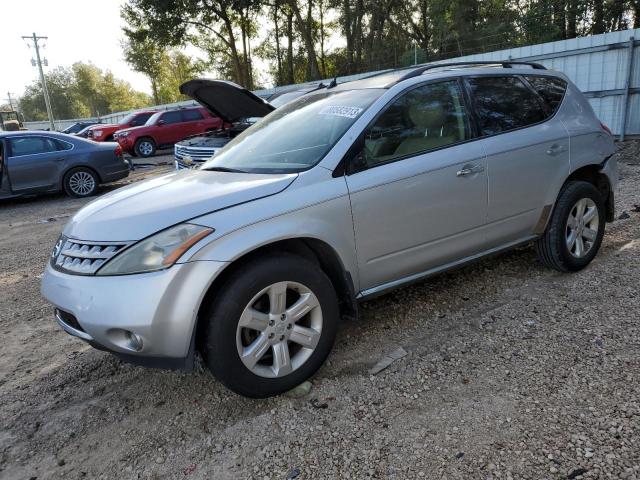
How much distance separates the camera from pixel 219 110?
8.30 m

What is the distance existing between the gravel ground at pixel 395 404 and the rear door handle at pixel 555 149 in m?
1.04

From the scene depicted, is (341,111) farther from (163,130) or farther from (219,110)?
(163,130)

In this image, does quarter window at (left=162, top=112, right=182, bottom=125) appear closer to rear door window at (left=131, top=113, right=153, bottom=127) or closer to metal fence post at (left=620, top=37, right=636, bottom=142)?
rear door window at (left=131, top=113, right=153, bottom=127)

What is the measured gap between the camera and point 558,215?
378cm

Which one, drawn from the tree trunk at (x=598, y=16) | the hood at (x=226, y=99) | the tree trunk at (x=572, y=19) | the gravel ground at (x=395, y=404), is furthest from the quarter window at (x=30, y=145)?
the tree trunk at (x=598, y=16)

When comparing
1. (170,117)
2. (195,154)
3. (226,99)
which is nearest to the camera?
(195,154)

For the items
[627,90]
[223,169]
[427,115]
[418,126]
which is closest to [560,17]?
[627,90]

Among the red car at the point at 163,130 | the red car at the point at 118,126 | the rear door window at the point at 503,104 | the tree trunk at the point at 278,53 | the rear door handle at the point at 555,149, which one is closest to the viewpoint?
the rear door window at the point at 503,104

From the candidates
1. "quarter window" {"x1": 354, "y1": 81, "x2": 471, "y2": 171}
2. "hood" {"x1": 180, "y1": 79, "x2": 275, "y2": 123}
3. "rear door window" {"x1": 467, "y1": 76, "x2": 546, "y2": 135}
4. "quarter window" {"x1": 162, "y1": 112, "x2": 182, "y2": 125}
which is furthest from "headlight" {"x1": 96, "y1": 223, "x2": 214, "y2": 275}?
"quarter window" {"x1": 162, "y1": 112, "x2": 182, "y2": 125}

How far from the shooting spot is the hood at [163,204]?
242 centimetres

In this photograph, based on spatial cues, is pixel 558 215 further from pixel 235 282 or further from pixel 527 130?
pixel 235 282

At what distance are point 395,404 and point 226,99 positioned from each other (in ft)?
21.8

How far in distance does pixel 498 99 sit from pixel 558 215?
1.03 meters

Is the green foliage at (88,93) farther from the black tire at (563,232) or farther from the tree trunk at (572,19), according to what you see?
the black tire at (563,232)
